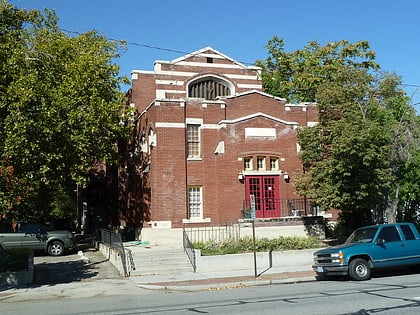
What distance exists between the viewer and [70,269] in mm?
19625

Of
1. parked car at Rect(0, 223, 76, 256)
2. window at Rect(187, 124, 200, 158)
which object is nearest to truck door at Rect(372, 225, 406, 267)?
window at Rect(187, 124, 200, 158)

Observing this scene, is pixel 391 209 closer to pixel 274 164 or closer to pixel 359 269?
pixel 274 164

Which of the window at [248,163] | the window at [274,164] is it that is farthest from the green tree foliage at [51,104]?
the window at [274,164]

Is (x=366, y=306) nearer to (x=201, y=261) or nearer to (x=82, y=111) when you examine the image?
(x=201, y=261)

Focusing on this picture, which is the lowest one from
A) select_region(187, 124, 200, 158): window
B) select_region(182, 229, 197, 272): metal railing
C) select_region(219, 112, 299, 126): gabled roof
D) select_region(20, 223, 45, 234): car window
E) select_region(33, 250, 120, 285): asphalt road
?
select_region(33, 250, 120, 285): asphalt road

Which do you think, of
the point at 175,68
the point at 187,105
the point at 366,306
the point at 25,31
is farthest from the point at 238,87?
the point at 366,306

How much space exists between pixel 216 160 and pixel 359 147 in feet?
26.0

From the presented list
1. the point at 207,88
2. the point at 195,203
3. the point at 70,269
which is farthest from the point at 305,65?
the point at 70,269

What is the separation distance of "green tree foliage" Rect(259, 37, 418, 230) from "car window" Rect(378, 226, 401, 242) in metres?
4.95

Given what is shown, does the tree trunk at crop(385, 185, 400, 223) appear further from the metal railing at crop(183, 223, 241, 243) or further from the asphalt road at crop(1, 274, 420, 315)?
the asphalt road at crop(1, 274, 420, 315)

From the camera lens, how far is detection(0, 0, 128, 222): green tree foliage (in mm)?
17016

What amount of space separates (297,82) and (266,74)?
13.2ft

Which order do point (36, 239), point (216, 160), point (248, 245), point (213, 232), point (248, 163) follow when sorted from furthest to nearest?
1. point (248, 163)
2. point (216, 160)
3. point (213, 232)
4. point (36, 239)
5. point (248, 245)

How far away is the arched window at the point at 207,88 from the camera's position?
108ft
